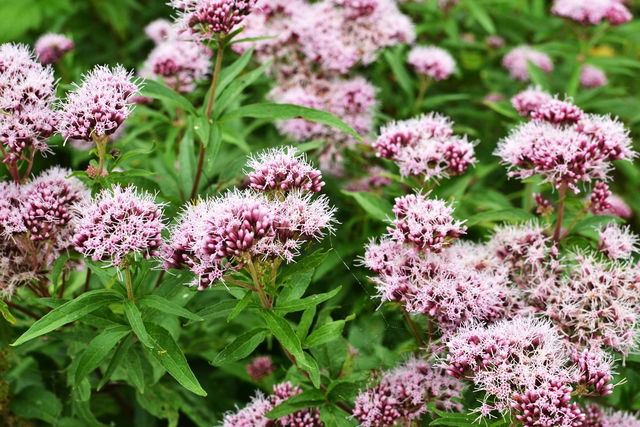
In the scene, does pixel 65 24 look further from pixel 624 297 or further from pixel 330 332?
pixel 624 297

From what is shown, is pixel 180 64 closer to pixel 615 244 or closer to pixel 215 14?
pixel 215 14

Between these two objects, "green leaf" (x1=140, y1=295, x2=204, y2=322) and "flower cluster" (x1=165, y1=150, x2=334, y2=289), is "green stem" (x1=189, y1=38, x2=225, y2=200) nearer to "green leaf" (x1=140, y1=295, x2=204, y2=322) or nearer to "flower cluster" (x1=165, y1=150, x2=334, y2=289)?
"flower cluster" (x1=165, y1=150, x2=334, y2=289)

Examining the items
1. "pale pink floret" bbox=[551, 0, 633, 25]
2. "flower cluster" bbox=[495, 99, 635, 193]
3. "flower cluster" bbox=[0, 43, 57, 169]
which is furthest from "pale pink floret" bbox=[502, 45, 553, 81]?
"flower cluster" bbox=[0, 43, 57, 169]

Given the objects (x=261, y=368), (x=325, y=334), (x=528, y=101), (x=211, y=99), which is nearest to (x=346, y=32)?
(x=528, y=101)

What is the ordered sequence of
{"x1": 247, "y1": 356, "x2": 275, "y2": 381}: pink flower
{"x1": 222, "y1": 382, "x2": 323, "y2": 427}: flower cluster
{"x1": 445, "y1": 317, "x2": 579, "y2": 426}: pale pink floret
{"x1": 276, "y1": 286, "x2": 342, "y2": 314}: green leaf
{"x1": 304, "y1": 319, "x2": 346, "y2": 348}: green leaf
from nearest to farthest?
{"x1": 445, "y1": 317, "x2": 579, "y2": 426}: pale pink floret, {"x1": 276, "y1": 286, "x2": 342, "y2": 314}: green leaf, {"x1": 304, "y1": 319, "x2": 346, "y2": 348}: green leaf, {"x1": 222, "y1": 382, "x2": 323, "y2": 427}: flower cluster, {"x1": 247, "y1": 356, "x2": 275, "y2": 381}: pink flower

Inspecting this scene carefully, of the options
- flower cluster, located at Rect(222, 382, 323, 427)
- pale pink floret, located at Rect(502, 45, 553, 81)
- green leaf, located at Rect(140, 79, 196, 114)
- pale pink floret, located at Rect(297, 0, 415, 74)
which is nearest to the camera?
flower cluster, located at Rect(222, 382, 323, 427)

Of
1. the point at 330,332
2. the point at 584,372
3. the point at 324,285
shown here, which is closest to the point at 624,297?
the point at 584,372

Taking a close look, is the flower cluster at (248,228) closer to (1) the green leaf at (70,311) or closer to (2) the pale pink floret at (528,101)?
(1) the green leaf at (70,311)
